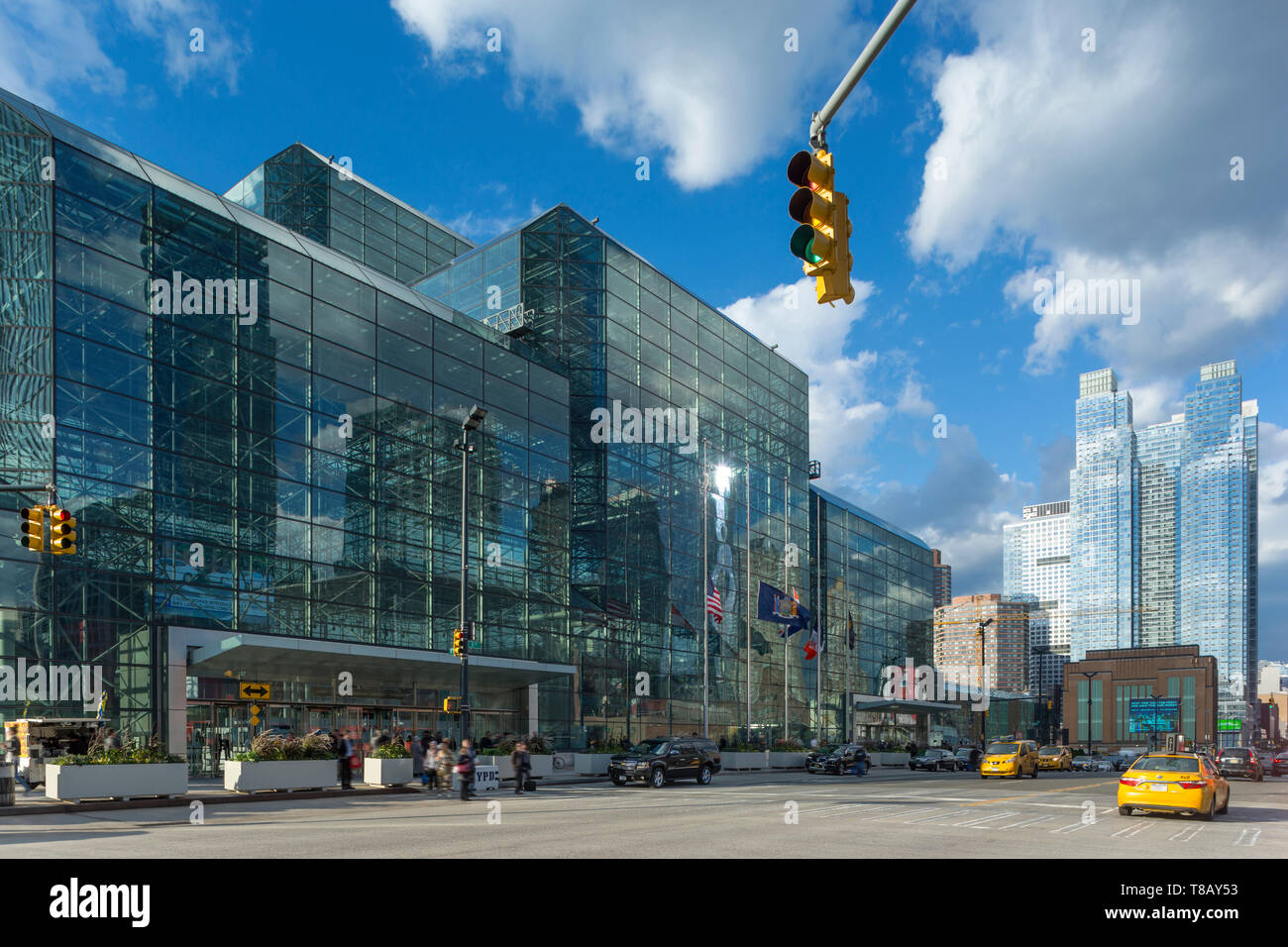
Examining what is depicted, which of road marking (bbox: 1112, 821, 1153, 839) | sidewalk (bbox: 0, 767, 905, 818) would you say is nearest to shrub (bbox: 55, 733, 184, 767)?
sidewalk (bbox: 0, 767, 905, 818)

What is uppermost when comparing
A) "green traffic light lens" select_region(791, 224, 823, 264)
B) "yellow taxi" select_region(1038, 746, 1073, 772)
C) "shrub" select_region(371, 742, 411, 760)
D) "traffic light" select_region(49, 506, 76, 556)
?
"green traffic light lens" select_region(791, 224, 823, 264)

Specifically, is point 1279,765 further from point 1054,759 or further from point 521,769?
point 521,769

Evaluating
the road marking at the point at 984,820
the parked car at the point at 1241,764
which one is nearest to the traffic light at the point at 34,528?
the road marking at the point at 984,820

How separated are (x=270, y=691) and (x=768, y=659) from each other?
39.0 m

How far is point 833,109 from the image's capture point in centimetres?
877

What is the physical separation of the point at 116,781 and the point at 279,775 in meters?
4.68

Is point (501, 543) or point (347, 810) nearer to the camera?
point (347, 810)

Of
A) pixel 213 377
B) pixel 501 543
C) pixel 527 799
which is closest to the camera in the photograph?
pixel 527 799

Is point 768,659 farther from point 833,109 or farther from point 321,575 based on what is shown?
point 833,109

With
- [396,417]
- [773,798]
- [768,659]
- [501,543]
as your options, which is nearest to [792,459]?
[768,659]

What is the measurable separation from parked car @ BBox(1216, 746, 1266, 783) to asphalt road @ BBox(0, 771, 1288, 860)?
21718 millimetres

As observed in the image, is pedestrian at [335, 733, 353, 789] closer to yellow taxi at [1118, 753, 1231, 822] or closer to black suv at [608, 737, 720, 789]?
black suv at [608, 737, 720, 789]

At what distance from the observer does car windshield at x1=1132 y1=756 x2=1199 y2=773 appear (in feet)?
74.5

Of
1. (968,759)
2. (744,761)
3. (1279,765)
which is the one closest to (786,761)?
(744,761)
